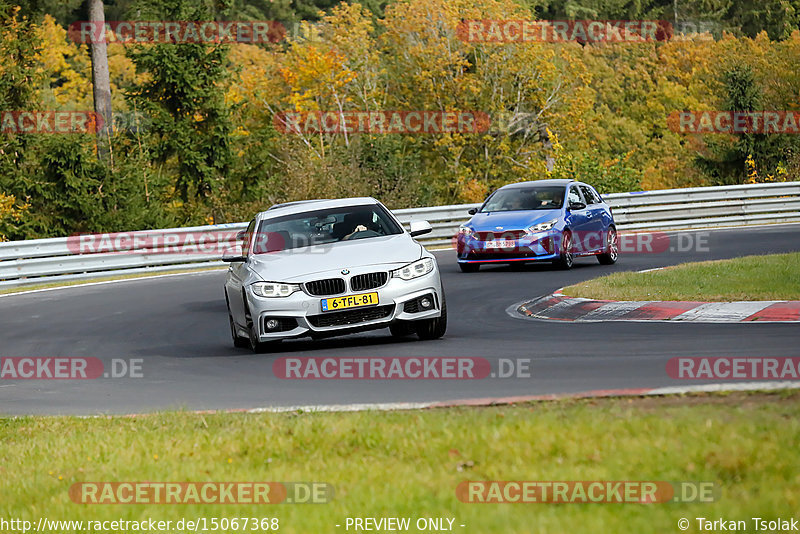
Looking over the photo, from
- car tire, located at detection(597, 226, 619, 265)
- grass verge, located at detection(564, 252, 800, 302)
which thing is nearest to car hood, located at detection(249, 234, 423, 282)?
grass verge, located at detection(564, 252, 800, 302)

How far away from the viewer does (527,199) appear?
22531 millimetres

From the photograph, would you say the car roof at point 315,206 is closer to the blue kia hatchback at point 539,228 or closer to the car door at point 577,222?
the blue kia hatchback at point 539,228

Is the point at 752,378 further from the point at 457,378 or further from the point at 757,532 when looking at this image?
the point at 757,532

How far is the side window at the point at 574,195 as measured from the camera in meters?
22.1

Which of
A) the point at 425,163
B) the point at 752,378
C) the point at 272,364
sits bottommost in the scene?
the point at 425,163

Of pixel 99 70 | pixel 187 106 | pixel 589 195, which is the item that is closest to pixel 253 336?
pixel 589 195

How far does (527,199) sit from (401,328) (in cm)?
980

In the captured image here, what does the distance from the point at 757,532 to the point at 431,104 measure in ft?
200

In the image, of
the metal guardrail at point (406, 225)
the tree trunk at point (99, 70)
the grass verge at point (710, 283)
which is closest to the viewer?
the grass verge at point (710, 283)

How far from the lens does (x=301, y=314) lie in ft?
40.4

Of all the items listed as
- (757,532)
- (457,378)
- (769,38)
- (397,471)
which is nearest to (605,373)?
(457,378)

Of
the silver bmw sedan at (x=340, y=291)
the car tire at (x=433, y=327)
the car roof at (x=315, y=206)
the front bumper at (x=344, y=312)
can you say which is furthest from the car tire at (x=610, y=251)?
the front bumper at (x=344, y=312)

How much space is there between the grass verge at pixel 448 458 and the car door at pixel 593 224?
46.9ft

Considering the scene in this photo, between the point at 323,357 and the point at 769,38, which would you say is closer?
the point at 323,357
